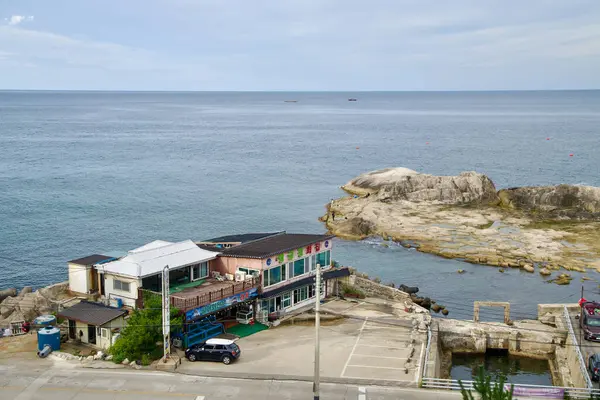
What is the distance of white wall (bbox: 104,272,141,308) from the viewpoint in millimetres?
39969

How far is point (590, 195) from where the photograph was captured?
93.6 metres

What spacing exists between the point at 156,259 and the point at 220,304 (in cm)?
541

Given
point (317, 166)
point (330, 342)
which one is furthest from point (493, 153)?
point (330, 342)

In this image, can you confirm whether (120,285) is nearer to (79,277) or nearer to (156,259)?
(156,259)

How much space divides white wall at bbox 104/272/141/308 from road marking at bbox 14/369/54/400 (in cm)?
698

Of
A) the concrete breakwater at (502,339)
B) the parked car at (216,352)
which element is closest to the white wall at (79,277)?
the parked car at (216,352)

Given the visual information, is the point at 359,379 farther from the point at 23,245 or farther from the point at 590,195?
the point at 590,195

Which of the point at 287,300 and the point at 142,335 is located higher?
the point at 142,335

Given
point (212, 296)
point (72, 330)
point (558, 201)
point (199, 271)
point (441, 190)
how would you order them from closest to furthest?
1. point (72, 330)
2. point (212, 296)
3. point (199, 271)
4. point (558, 201)
5. point (441, 190)

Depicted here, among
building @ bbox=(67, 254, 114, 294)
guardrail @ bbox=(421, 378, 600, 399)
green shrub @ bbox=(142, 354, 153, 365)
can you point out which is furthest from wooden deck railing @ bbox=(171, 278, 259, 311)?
guardrail @ bbox=(421, 378, 600, 399)

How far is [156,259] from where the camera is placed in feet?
138

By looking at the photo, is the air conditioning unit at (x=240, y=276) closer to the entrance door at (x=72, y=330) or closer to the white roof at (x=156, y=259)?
the white roof at (x=156, y=259)

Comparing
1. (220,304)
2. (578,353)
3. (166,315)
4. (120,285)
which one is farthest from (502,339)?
(120,285)

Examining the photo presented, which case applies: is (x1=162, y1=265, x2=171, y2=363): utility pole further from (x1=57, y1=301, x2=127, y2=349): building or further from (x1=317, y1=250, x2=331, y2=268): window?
(x1=317, y1=250, x2=331, y2=268): window
